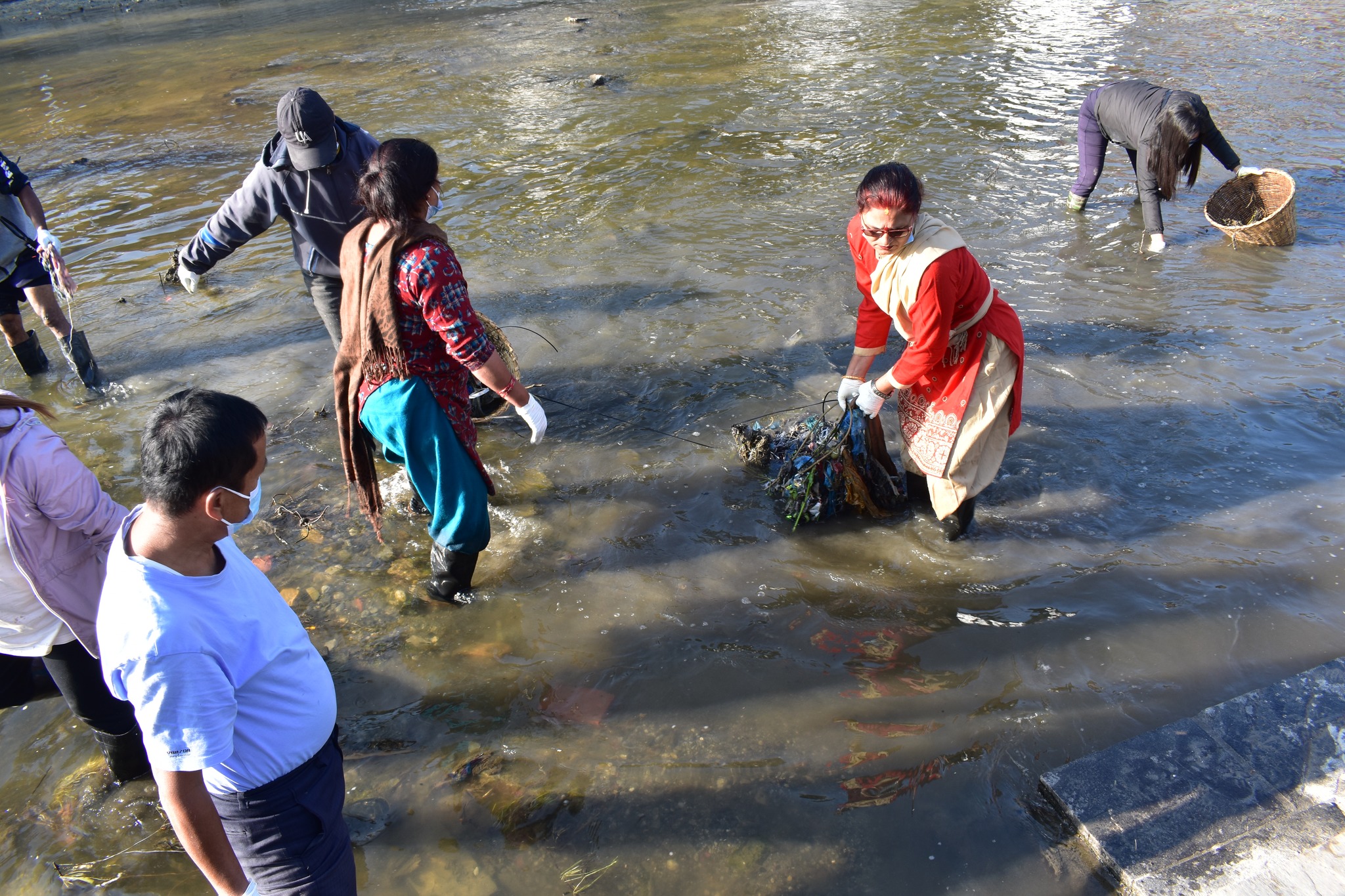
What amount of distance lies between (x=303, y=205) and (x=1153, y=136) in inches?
240

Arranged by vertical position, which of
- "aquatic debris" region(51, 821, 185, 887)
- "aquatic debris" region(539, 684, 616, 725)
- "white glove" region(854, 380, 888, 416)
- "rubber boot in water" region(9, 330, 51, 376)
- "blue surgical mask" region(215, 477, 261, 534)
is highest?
"blue surgical mask" region(215, 477, 261, 534)

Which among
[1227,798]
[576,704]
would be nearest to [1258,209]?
[1227,798]

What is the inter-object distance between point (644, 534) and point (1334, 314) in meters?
5.01

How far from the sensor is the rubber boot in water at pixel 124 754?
2709mm

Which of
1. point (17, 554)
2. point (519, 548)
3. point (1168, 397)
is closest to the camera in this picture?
point (17, 554)

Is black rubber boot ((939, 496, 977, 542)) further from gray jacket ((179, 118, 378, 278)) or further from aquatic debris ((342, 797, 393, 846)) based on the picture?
gray jacket ((179, 118, 378, 278))

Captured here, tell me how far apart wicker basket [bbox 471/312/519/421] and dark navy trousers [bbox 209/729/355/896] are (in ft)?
8.70

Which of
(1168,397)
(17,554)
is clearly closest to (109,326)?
(17,554)

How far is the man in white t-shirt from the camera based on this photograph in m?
1.56

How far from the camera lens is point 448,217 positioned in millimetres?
7703

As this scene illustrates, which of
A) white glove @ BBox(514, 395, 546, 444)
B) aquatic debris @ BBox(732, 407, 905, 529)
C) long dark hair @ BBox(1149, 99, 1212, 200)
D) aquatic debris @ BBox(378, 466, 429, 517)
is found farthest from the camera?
long dark hair @ BBox(1149, 99, 1212, 200)

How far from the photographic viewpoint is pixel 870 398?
11.3 feet

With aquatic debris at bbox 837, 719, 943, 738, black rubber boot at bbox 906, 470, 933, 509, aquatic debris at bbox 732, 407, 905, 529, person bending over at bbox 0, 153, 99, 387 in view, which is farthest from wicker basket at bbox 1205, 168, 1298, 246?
person bending over at bbox 0, 153, 99, 387

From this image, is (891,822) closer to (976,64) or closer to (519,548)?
(519,548)
